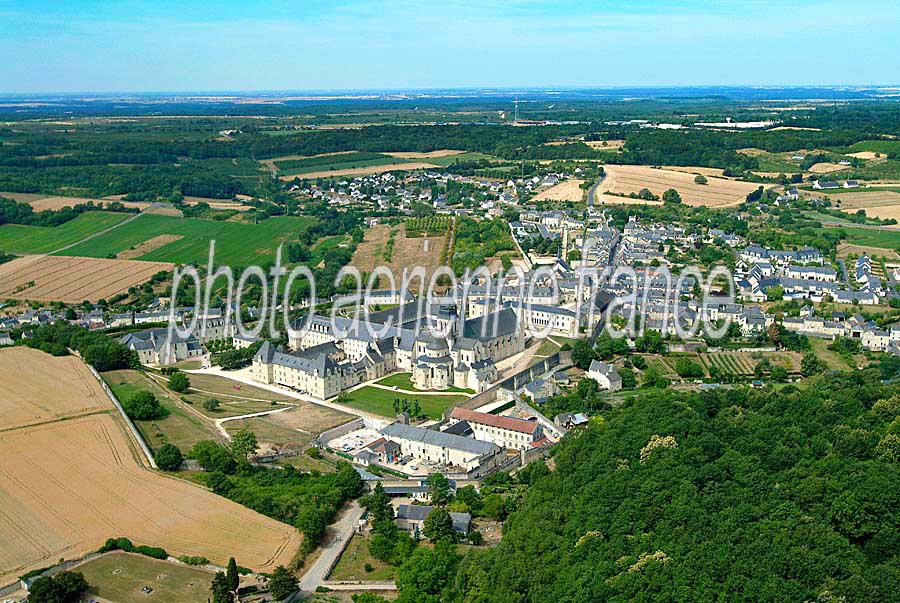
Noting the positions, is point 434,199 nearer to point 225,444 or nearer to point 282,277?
point 282,277

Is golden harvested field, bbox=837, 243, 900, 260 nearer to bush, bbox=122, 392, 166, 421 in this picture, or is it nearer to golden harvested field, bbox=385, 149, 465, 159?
bush, bbox=122, 392, 166, 421

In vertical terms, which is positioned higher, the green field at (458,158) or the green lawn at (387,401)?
the green field at (458,158)

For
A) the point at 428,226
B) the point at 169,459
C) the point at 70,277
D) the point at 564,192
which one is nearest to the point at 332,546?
the point at 169,459

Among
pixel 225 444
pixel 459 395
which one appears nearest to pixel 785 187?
pixel 459 395

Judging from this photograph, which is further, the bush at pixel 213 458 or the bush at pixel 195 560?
the bush at pixel 213 458

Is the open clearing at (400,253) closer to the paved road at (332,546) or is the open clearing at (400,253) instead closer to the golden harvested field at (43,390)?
the golden harvested field at (43,390)

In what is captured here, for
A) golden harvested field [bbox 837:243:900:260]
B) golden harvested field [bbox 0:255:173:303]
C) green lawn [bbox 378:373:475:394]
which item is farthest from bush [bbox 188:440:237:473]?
golden harvested field [bbox 837:243:900:260]

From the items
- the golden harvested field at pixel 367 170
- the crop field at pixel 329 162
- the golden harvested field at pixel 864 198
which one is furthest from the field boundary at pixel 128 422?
the crop field at pixel 329 162
